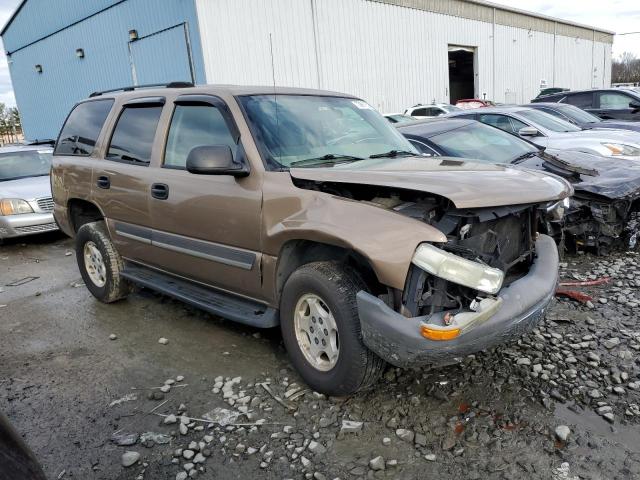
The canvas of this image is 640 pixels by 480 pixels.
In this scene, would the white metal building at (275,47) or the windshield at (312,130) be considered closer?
the windshield at (312,130)

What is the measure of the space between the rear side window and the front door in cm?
124

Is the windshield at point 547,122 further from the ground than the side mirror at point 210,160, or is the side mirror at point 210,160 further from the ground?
the side mirror at point 210,160

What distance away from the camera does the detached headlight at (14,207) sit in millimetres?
7547

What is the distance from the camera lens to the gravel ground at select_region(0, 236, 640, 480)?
248cm

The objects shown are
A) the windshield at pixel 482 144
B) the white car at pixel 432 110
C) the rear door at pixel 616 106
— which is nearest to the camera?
the windshield at pixel 482 144

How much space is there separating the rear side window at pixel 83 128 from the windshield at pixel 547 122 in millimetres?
6761

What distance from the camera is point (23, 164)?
893 centimetres

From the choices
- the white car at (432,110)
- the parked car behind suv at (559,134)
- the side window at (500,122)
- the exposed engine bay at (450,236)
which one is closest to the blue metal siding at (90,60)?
the white car at (432,110)

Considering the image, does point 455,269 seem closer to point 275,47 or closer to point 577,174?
point 577,174

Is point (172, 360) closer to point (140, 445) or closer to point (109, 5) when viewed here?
point (140, 445)

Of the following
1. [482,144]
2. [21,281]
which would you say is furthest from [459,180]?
[21,281]

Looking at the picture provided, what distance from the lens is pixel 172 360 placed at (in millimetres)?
3680

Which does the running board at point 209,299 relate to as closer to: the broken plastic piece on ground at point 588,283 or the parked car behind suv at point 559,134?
the broken plastic piece on ground at point 588,283

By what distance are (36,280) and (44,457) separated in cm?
399
